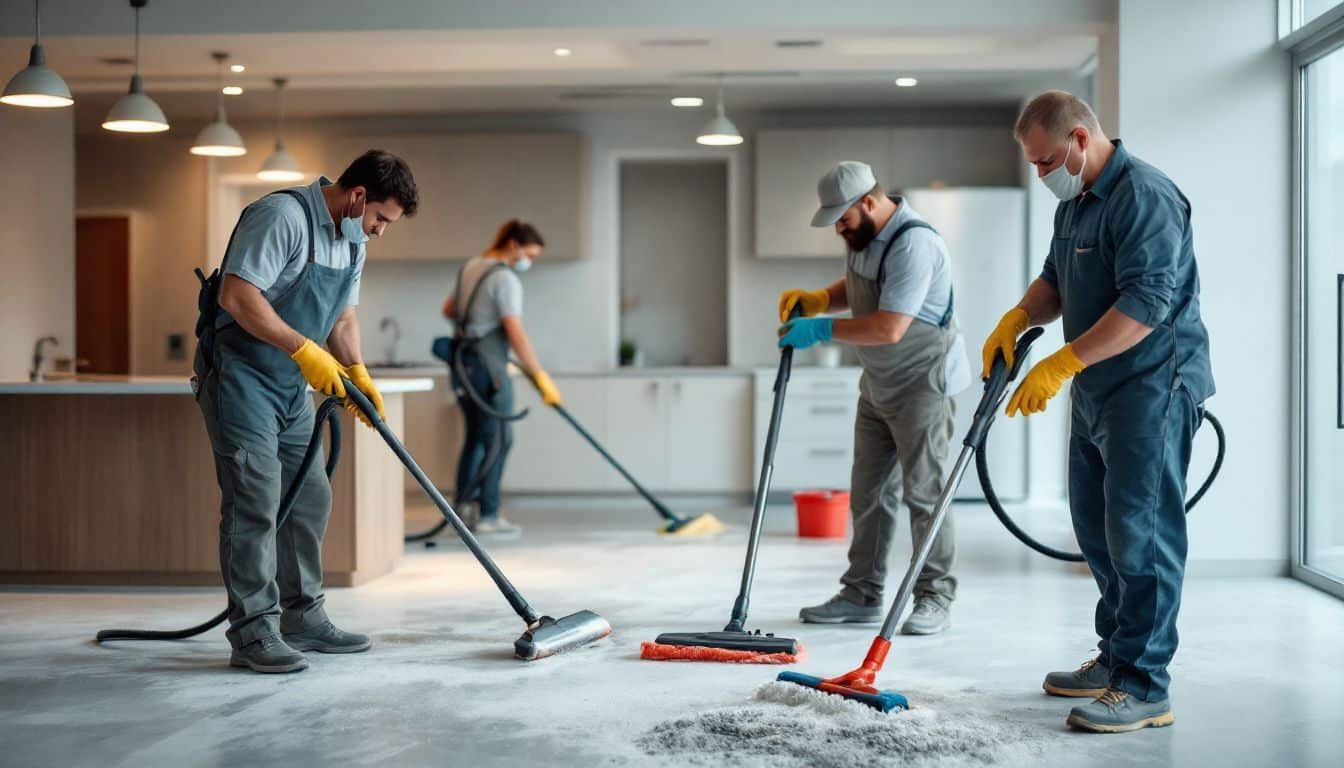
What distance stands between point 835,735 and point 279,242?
1707 mm

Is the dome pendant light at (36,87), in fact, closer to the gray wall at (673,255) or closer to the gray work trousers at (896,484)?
the gray work trousers at (896,484)

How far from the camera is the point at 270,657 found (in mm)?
3334

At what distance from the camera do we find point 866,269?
3.75 metres

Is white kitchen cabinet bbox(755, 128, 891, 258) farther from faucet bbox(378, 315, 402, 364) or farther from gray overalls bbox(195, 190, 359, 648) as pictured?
gray overalls bbox(195, 190, 359, 648)

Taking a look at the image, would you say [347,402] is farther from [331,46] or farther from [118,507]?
[331,46]

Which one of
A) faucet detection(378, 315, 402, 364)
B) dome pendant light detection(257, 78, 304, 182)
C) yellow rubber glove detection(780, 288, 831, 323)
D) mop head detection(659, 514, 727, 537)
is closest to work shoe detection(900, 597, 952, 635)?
yellow rubber glove detection(780, 288, 831, 323)

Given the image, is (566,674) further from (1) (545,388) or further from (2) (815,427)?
(2) (815,427)

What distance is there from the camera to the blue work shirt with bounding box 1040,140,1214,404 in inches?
106

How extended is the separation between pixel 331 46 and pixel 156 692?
3.17 meters

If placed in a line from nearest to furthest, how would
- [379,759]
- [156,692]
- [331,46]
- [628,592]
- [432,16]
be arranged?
[379,759] → [156,692] → [628,592] → [432,16] → [331,46]

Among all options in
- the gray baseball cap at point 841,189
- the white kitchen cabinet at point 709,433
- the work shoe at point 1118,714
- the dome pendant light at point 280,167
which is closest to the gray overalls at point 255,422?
the gray baseball cap at point 841,189

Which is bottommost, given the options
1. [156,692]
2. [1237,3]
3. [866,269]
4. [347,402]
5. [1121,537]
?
[156,692]

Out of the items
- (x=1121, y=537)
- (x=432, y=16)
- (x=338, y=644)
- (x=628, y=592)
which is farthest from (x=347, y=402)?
(x=432, y=16)

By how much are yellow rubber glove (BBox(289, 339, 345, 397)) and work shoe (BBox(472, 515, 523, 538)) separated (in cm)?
278
